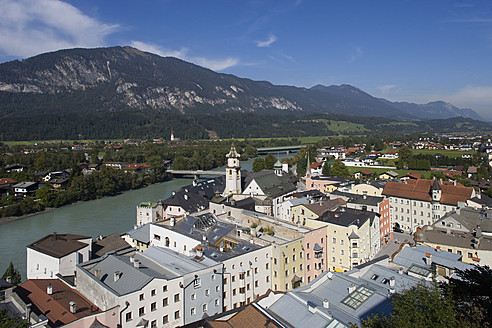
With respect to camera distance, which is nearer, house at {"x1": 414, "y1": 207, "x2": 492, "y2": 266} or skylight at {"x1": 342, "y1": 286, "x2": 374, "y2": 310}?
skylight at {"x1": 342, "y1": 286, "x2": 374, "y2": 310}

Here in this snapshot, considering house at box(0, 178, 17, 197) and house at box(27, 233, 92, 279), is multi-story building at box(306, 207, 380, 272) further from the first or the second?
house at box(0, 178, 17, 197)

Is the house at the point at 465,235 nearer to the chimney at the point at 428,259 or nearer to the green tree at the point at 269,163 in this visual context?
the chimney at the point at 428,259

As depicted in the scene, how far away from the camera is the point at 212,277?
1020 centimetres

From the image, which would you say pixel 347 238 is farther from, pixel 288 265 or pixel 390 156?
pixel 390 156

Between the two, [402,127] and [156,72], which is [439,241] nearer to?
[402,127]

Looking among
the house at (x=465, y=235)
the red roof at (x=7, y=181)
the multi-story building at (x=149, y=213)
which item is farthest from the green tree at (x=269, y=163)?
the house at (x=465, y=235)

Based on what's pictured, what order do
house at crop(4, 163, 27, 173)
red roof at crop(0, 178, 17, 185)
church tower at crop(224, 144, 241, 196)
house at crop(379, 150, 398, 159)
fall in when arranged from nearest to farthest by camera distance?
church tower at crop(224, 144, 241, 196) → red roof at crop(0, 178, 17, 185) → house at crop(4, 163, 27, 173) → house at crop(379, 150, 398, 159)

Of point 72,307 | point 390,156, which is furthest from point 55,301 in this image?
point 390,156

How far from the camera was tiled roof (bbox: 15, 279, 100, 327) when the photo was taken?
8.79m

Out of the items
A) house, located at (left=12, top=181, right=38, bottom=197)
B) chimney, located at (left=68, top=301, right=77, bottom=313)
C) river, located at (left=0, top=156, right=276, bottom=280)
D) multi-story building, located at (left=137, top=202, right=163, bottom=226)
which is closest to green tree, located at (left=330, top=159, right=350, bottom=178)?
river, located at (left=0, top=156, right=276, bottom=280)

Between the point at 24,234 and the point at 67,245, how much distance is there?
428 inches

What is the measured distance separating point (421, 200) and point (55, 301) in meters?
18.0

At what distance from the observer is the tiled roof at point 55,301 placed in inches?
346

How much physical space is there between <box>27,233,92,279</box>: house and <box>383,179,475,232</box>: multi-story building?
643 inches
